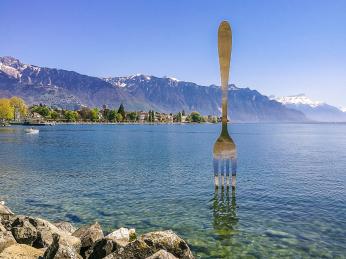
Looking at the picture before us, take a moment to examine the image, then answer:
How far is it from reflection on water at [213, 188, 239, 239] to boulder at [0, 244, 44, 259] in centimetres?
1184

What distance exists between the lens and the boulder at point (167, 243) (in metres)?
16.9

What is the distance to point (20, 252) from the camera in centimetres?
1781

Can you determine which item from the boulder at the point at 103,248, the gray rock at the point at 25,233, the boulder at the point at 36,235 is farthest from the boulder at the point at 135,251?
the gray rock at the point at 25,233

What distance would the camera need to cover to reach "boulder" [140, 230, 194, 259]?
1686cm

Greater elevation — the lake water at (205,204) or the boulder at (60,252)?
the boulder at (60,252)

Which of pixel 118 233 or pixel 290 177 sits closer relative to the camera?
pixel 118 233

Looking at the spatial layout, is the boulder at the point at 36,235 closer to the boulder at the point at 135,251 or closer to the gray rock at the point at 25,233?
the gray rock at the point at 25,233

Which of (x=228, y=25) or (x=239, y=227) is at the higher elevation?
(x=228, y=25)

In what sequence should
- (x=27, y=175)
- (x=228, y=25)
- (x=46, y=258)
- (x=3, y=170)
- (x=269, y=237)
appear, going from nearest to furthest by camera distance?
(x=46, y=258) → (x=269, y=237) → (x=228, y=25) → (x=27, y=175) → (x=3, y=170)

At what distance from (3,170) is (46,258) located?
46.0 meters

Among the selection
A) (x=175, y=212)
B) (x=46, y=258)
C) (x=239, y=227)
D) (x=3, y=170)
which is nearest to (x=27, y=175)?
(x=3, y=170)

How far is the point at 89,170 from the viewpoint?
193 feet

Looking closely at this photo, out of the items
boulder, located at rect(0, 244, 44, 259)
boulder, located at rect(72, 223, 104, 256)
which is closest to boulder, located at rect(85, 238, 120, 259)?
boulder, located at rect(72, 223, 104, 256)

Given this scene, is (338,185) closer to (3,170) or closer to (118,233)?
(118,233)
